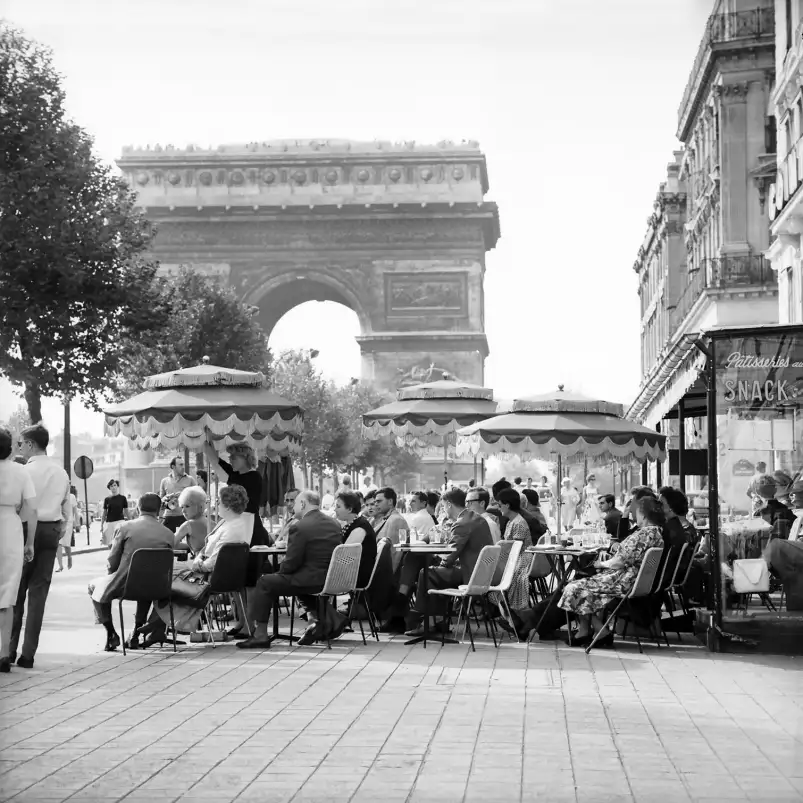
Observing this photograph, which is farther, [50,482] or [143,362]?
[143,362]

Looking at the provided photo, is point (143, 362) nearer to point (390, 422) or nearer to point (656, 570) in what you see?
point (390, 422)

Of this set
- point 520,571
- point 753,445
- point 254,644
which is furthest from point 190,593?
point 753,445

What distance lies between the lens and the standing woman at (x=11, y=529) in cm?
1059

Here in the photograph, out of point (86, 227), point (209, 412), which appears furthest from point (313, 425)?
point (209, 412)

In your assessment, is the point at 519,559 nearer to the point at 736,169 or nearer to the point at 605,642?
the point at 605,642

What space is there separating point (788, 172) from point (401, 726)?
80.3 ft

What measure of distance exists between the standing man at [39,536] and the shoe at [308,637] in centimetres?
242

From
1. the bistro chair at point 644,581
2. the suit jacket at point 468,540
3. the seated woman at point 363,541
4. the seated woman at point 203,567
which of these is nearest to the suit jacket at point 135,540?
the seated woman at point 203,567

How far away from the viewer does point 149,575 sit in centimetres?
1230

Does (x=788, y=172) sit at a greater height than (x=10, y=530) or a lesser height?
greater

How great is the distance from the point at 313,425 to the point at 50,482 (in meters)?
57.3

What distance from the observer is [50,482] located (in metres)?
11.5

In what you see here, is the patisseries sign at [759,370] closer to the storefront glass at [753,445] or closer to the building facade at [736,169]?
the storefront glass at [753,445]

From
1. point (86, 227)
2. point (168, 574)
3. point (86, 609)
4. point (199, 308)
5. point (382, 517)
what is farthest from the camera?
point (199, 308)
